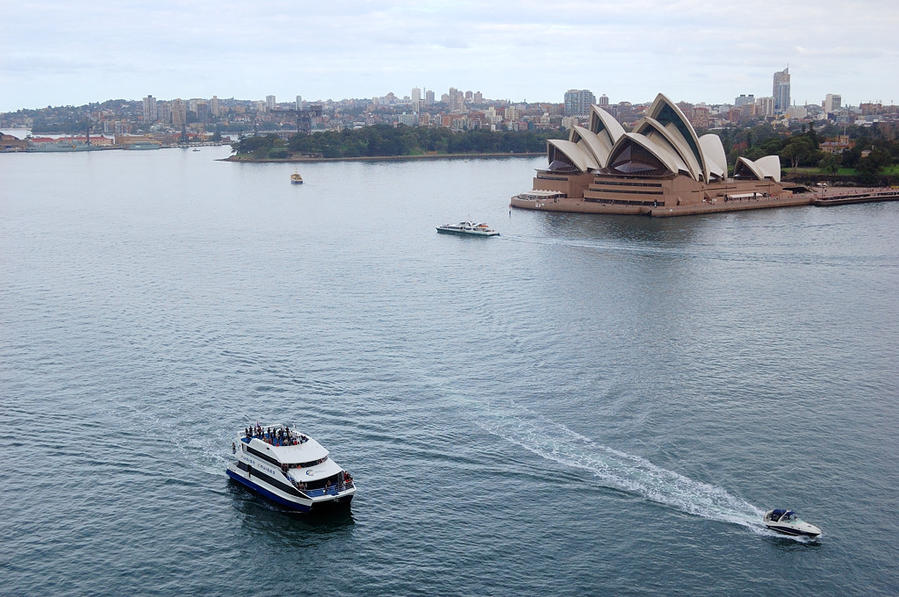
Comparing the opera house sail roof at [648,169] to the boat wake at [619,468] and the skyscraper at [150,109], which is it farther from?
the skyscraper at [150,109]

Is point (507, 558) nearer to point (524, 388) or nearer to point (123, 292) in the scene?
point (524, 388)

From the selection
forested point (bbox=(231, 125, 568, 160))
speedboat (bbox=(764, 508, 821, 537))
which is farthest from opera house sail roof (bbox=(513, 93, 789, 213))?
forested point (bbox=(231, 125, 568, 160))

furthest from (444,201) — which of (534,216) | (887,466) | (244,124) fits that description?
(244,124)

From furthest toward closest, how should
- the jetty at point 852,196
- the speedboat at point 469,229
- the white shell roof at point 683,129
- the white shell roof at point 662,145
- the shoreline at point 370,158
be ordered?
1. the shoreline at point 370,158
2. the jetty at point 852,196
3. the white shell roof at point 683,129
4. the white shell roof at point 662,145
5. the speedboat at point 469,229

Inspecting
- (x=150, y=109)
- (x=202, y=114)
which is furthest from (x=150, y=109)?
(x=202, y=114)

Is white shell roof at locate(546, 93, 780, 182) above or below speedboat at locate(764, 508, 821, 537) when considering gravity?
above

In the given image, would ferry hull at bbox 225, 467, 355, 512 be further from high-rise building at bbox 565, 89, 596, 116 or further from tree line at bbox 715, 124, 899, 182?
high-rise building at bbox 565, 89, 596, 116

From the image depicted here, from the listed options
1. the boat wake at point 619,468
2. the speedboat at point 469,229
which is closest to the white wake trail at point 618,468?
the boat wake at point 619,468
